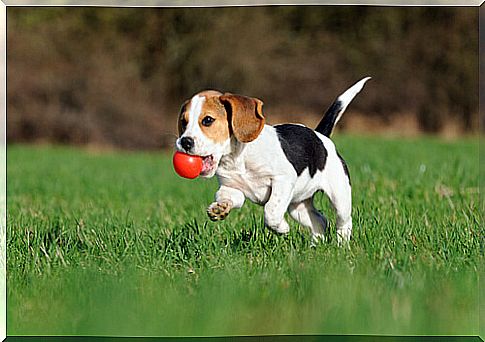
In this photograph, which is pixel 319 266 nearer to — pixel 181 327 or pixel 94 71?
pixel 181 327

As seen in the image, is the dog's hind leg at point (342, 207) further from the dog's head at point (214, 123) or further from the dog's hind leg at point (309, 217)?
the dog's head at point (214, 123)

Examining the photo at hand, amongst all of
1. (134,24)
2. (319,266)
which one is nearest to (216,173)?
(319,266)

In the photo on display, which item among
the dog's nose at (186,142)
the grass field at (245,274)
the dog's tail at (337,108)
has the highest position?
the dog's tail at (337,108)

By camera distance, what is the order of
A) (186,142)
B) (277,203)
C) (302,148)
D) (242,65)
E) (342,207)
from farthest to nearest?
(242,65)
(342,207)
(302,148)
(277,203)
(186,142)

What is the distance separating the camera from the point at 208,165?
9.95 feet

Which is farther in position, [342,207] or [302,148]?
[342,207]

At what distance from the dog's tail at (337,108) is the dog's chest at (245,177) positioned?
0.51 meters

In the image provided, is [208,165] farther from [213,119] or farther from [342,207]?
[342,207]

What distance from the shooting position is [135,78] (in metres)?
10.1

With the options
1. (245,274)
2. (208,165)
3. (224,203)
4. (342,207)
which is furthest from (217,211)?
(342,207)

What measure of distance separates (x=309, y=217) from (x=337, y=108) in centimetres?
44

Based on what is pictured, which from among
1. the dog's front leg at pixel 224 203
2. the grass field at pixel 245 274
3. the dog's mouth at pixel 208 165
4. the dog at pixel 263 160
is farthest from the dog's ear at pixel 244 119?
the grass field at pixel 245 274

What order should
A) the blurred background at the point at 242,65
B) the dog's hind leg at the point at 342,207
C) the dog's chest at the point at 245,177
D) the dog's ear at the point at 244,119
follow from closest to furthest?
1. the dog's ear at the point at 244,119
2. the dog's chest at the point at 245,177
3. the dog's hind leg at the point at 342,207
4. the blurred background at the point at 242,65

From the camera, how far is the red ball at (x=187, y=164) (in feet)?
9.73
